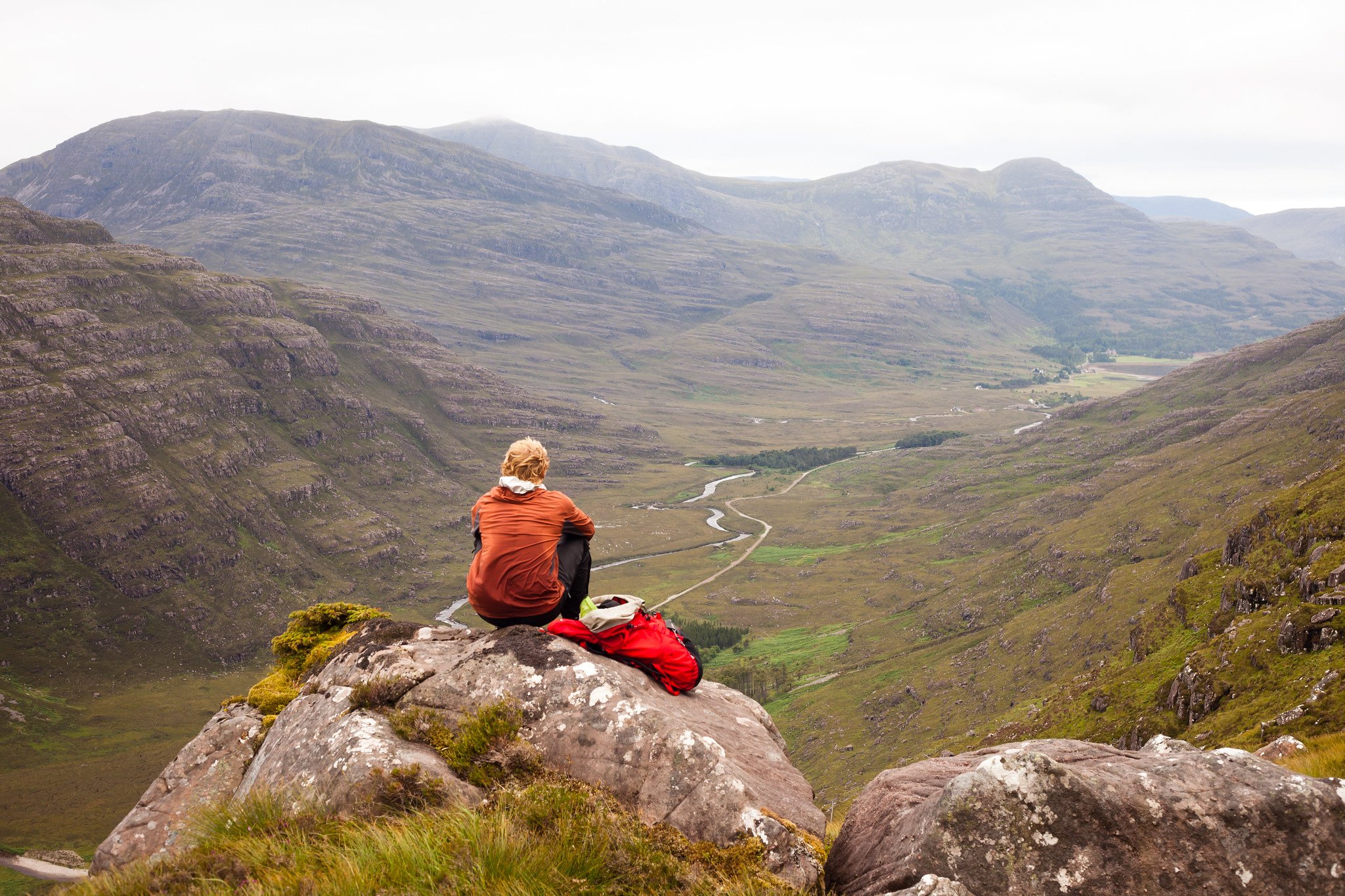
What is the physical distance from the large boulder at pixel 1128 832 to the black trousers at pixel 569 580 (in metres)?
7.94

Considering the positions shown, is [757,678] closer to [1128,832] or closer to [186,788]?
[186,788]

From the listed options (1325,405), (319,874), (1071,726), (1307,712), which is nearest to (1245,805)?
(319,874)


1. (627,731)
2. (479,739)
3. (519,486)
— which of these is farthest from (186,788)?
(627,731)

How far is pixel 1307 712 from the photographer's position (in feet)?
103

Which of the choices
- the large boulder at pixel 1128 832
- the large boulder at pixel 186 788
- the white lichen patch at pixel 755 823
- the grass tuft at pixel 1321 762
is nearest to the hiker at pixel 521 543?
the white lichen patch at pixel 755 823

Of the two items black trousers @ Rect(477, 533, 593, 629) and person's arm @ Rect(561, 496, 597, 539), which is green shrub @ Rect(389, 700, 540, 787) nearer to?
black trousers @ Rect(477, 533, 593, 629)

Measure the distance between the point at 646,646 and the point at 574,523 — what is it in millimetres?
2827

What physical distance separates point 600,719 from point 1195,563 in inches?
4204

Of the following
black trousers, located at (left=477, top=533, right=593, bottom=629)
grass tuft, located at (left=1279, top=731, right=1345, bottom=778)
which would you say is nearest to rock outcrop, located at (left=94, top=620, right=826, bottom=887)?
black trousers, located at (left=477, top=533, right=593, bottom=629)

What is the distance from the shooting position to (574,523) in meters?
15.6

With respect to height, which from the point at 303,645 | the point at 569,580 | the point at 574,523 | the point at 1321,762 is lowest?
the point at 303,645

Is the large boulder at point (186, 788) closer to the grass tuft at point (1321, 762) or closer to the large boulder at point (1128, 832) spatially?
the large boulder at point (1128, 832)

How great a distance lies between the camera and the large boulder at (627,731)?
1186 cm

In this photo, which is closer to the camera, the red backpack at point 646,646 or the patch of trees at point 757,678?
the red backpack at point 646,646
